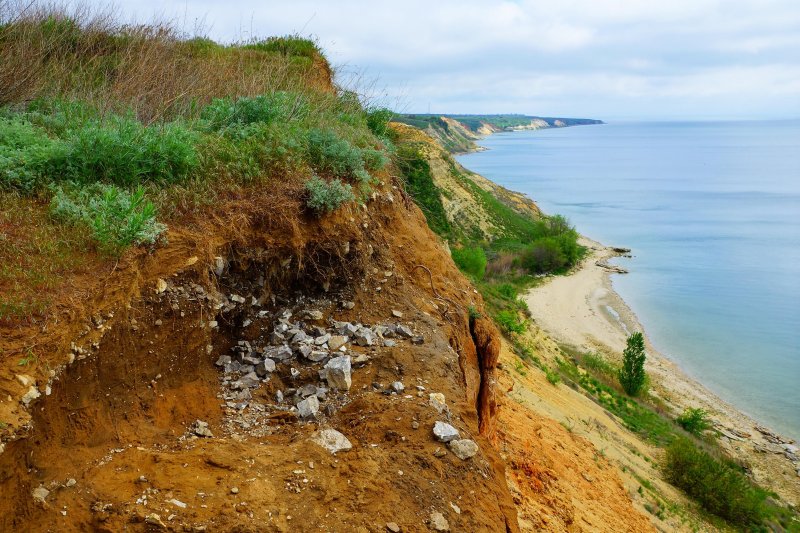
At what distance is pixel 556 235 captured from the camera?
5609 cm

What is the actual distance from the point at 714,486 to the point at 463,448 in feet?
53.2

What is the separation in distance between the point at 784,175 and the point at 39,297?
132404 millimetres

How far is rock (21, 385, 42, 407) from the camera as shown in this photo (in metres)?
3.93

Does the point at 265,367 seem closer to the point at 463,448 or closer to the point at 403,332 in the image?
the point at 403,332

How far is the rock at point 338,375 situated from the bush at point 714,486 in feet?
54.0

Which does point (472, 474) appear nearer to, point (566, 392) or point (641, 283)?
point (566, 392)

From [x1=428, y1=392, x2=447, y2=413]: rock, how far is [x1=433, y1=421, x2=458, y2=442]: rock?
247 mm

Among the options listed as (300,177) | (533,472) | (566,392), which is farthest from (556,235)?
(300,177)

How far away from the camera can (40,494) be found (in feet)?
12.4

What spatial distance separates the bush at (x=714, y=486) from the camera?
1716 cm

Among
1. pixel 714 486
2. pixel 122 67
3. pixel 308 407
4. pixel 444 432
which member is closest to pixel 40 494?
pixel 308 407

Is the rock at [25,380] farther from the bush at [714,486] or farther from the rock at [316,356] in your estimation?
the bush at [714,486]

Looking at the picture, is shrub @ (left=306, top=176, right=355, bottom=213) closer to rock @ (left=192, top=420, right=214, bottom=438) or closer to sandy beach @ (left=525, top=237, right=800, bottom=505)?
rock @ (left=192, top=420, right=214, bottom=438)

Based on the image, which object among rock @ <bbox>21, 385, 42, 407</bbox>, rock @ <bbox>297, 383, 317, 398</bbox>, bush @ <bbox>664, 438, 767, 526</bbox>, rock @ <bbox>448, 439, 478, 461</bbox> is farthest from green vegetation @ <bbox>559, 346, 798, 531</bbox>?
rock @ <bbox>21, 385, 42, 407</bbox>
